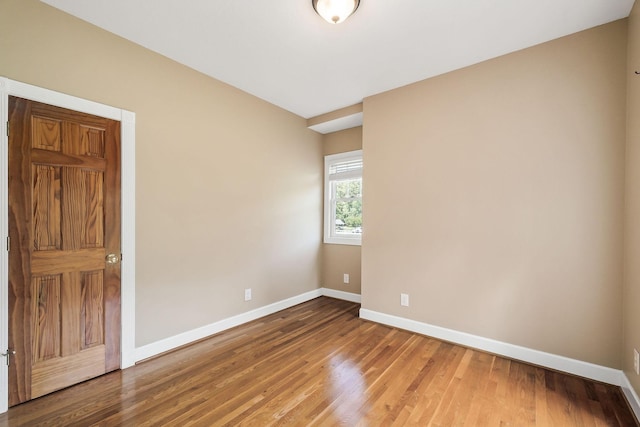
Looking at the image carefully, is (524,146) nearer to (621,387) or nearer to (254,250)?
(621,387)

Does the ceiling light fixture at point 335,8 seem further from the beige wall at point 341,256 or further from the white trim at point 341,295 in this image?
the white trim at point 341,295

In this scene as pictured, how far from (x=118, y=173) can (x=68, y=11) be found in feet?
3.95

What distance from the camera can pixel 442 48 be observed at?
2387 millimetres

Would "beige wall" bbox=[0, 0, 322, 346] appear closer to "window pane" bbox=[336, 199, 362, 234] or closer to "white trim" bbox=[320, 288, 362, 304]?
"white trim" bbox=[320, 288, 362, 304]

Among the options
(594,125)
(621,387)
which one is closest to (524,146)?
(594,125)

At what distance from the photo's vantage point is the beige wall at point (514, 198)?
6.84 feet

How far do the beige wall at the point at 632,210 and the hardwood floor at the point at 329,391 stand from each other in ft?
1.41

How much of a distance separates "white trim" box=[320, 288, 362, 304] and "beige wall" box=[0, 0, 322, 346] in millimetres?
593

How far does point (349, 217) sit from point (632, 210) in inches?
115

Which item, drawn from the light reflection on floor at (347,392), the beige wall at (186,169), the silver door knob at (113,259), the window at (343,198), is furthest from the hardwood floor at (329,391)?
the window at (343,198)

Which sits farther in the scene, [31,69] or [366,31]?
[366,31]

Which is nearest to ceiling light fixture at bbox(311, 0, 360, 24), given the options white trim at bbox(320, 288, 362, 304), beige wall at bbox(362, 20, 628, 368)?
beige wall at bbox(362, 20, 628, 368)

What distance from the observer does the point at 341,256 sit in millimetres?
4219

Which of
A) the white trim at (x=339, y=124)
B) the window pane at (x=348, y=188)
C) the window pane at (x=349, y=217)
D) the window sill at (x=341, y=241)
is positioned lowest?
the window sill at (x=341, y=241)
